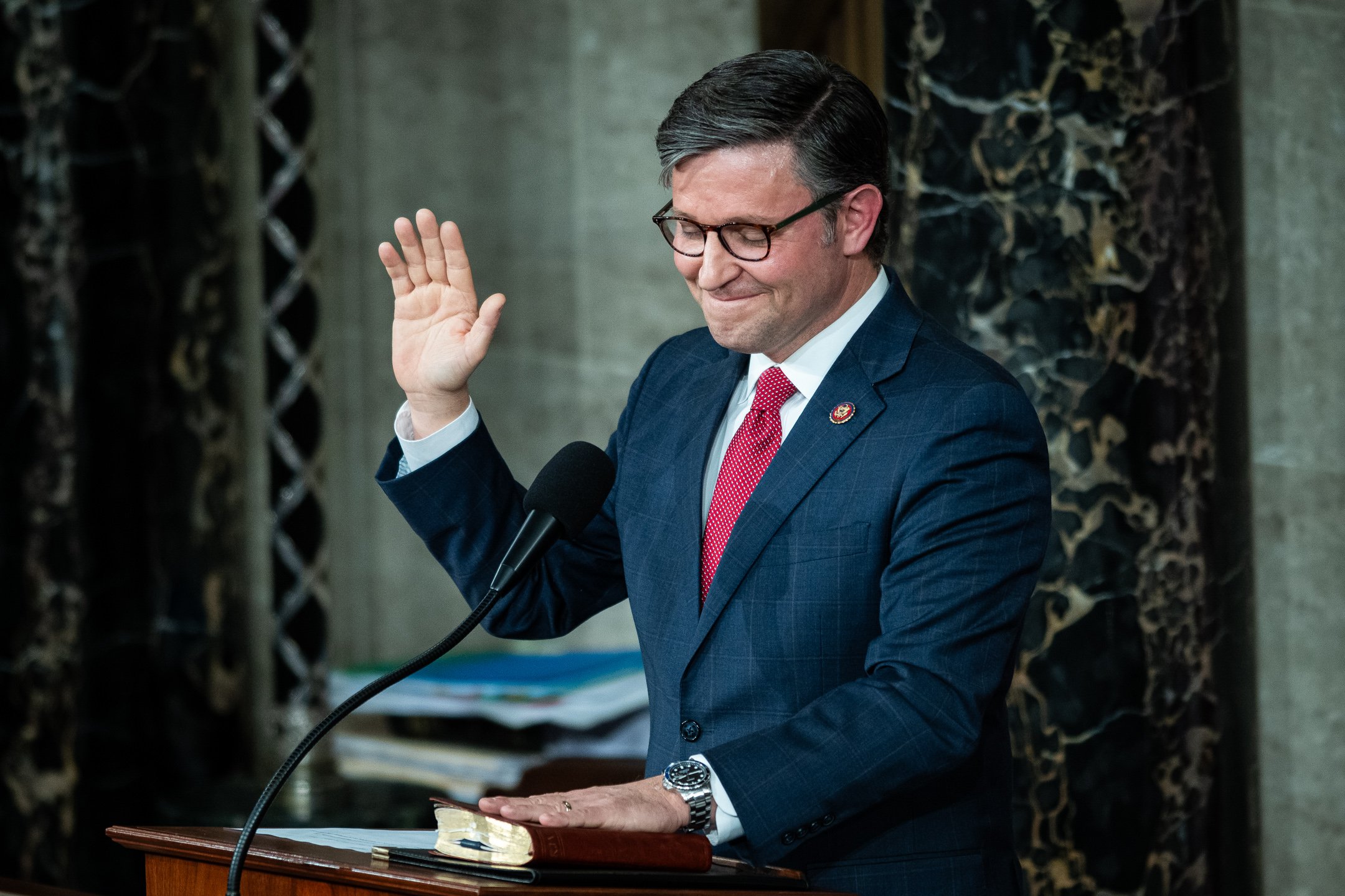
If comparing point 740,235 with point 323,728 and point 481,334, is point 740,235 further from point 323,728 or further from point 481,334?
point 323,728

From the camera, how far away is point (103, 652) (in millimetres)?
3186

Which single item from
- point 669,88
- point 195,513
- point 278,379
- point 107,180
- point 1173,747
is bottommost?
point 1173,747

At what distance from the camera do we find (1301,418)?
248cm

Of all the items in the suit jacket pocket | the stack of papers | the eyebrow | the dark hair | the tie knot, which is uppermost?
the dark hair

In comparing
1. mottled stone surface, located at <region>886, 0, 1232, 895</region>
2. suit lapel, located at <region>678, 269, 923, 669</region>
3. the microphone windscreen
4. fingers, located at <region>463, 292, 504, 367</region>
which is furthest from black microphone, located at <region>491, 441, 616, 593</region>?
mottled stone surface, located at <region>886, 0, 1232, 895</region>

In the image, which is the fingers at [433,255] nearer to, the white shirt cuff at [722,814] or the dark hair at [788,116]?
the dark hair at [788,116]

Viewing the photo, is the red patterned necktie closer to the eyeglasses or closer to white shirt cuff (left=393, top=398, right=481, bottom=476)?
the eyeglasses

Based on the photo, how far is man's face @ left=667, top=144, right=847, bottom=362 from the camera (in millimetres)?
1686

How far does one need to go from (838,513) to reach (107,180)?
2.16 meters

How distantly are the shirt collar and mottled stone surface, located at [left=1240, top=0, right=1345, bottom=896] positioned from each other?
3.30 feet

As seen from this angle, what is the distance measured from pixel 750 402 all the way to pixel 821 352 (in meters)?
0.11

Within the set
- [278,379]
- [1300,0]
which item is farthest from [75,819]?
[1300,0]

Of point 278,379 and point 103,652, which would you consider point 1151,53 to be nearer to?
point 278,379

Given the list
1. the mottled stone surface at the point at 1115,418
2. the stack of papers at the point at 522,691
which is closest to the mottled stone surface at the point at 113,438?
the stack of papers at the point at 522,691
